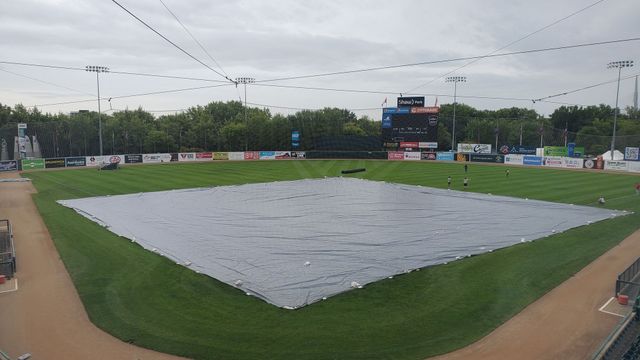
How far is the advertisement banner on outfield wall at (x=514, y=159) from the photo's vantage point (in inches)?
2464

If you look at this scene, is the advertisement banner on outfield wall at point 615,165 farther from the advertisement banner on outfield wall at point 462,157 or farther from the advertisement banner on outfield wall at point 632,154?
the advertisement banner on outfield wall at point 462,157

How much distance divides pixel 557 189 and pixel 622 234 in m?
15.6

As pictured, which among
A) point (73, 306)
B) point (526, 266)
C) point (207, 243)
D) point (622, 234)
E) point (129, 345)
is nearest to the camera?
point (129, 345)

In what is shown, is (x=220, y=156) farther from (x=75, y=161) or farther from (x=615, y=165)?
(x=615, y=165)

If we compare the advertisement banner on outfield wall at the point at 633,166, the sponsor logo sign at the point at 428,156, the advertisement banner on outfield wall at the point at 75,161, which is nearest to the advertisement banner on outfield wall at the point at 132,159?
the advertisement banner on outfield wall at the point at 75,161

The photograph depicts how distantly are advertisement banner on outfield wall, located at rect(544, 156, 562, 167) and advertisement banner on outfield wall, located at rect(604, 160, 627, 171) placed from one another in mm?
5263

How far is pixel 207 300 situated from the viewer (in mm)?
13414

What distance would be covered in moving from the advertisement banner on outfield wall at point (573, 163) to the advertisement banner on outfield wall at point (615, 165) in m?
2.76

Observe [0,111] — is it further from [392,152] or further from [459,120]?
[459,120]

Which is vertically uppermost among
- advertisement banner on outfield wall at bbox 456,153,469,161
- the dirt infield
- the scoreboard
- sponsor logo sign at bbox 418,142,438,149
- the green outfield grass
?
the scoreboard

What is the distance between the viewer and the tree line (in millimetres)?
73750

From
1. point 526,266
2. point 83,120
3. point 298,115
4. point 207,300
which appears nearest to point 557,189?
point 526,266

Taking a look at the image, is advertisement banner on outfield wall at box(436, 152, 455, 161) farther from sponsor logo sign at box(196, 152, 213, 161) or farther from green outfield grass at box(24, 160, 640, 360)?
green outfield grass at box(24, 160, 640, 360)

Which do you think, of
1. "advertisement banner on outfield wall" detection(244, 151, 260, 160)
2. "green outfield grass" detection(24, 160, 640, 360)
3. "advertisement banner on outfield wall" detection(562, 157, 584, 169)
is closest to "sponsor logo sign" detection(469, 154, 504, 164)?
"advertisement banner on outfield wall" detection(562, 157, 584, 169)
